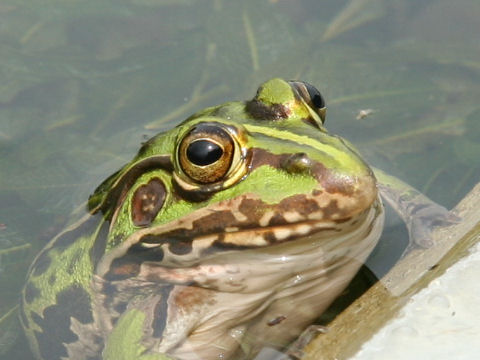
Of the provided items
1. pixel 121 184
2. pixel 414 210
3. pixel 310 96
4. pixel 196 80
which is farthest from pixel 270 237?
pixel 196 80

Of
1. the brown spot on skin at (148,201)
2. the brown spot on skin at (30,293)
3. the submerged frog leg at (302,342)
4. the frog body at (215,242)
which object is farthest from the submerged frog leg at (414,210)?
the brown spot on skin at (30,293)

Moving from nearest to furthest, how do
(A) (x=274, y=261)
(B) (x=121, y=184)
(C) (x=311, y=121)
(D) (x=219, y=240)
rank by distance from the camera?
(D) (x=219, y=240) < (A) (x=274, y=261) < (C) (x=311, y=121) < (B) (x=121, y=184)

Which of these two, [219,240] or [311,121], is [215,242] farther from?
[311,121]

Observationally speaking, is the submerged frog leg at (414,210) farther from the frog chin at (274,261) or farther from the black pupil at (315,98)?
the black pupil at (315,98)

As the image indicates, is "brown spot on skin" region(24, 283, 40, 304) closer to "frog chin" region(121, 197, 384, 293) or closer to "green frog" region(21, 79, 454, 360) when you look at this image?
"green frog" region(21, 79, 454, 360)

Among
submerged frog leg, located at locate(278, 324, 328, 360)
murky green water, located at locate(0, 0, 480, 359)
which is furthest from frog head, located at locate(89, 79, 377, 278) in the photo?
murky green water, located at locate(0, 0, 480, 359)

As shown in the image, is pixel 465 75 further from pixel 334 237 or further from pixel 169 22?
pixel 334 237
